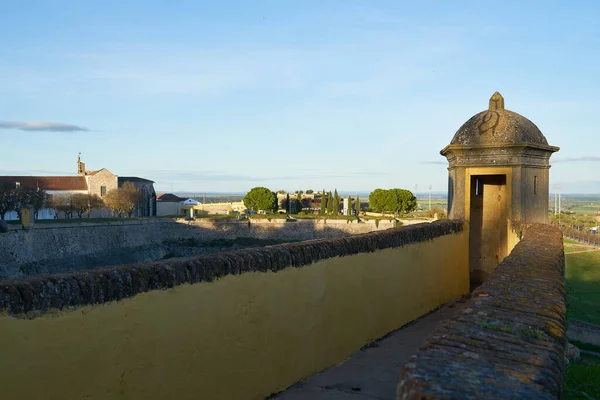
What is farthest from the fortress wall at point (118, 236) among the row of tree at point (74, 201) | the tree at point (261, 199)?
the tree at point (261, 199)

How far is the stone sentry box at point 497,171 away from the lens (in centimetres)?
1016

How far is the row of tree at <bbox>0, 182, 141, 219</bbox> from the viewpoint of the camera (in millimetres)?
51281

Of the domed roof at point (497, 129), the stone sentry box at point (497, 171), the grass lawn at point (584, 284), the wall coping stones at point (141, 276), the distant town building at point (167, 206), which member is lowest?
the grass lawn at point (584, 284)

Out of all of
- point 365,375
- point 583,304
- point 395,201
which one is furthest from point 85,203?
point 365,375

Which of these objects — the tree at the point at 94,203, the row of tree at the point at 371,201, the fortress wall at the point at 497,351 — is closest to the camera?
the fortress wall at the point at 497,351

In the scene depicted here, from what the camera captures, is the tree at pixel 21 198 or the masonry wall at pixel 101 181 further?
the masonry wall at pixel 101 181

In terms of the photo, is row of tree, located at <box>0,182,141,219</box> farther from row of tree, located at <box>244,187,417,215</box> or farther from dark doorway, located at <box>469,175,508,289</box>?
dark doorway, located at <box>469,175,508,289</box>

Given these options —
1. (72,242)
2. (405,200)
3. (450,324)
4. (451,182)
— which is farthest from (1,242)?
Result: (405,200)

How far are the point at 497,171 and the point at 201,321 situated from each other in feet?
24.7

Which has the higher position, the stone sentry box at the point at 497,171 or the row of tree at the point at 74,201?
the stone sentry box at the point at 497,171

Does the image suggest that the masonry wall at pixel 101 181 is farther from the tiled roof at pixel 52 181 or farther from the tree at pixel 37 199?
the tree at pixel 37 199

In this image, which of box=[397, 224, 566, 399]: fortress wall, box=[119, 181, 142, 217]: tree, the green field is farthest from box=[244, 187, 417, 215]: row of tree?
box=[397, 224, 566, 399]: fortress wall

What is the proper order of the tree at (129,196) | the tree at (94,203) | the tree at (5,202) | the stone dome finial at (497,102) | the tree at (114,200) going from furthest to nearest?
the tree at (129,196), the tree at (114,200), the tree at (94,203), the tree at (5,202), the stone dome finial at (497,102)

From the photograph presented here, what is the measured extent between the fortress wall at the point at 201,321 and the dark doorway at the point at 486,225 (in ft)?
13.8
